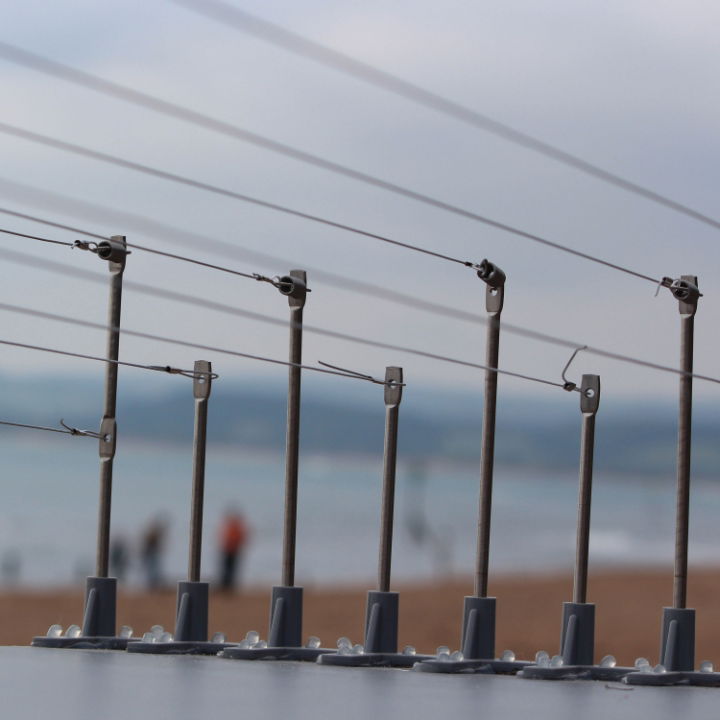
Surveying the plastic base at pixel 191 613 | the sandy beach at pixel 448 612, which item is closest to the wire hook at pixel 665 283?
the plastic base at pixel 191 613

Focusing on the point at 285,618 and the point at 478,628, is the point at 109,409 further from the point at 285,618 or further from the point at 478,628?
the point at 478,628

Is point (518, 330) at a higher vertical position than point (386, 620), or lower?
higher

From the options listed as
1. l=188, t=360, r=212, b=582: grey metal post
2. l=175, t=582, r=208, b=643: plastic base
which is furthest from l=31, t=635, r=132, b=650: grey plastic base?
l=188, t=360, r=212, b=582: grey metal post

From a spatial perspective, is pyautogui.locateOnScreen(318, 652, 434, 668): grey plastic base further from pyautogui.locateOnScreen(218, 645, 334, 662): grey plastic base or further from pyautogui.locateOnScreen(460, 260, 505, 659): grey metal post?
pyautogui.locateOnScreen(460, 260, 505, 659): grey metal post

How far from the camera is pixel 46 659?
458 inches

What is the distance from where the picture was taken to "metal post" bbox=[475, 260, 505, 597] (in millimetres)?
11727

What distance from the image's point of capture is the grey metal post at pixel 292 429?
1238 centimetres

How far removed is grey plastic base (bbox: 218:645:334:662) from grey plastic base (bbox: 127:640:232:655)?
39cm

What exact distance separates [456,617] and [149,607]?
8.42 m

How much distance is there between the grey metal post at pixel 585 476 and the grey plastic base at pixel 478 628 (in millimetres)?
599

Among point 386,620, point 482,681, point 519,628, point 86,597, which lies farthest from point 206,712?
point 519,628

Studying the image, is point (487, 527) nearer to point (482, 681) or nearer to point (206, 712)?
point (482, 681)

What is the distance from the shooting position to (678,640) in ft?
36.8

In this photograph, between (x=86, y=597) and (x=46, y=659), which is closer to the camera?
(x=46, y=659)
